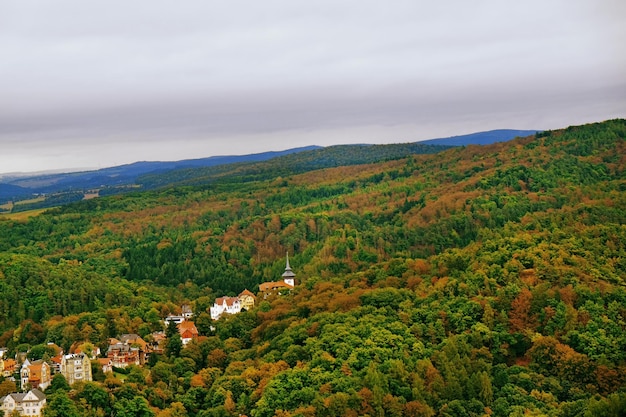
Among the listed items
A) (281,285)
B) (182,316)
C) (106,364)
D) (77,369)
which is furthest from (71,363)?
(281,285)

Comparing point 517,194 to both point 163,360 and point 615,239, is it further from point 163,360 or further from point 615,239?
point 163,360

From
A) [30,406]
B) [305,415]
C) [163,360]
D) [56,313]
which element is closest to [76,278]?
[56,313]

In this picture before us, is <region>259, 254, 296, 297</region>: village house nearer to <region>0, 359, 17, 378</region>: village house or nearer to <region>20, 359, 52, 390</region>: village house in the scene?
<region>0, 359, 17, 378</region>: village house

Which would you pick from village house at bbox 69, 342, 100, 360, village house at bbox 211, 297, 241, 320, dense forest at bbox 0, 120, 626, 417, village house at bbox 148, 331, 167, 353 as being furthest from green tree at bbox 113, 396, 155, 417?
village house at bbox 211, 297, 241, 320

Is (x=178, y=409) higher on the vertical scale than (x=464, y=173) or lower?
lower

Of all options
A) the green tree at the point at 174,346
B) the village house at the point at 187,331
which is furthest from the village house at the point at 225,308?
the green tree at the point at 174,346

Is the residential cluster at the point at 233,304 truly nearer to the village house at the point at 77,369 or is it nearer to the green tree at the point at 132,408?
the village house at the point at 77,369
